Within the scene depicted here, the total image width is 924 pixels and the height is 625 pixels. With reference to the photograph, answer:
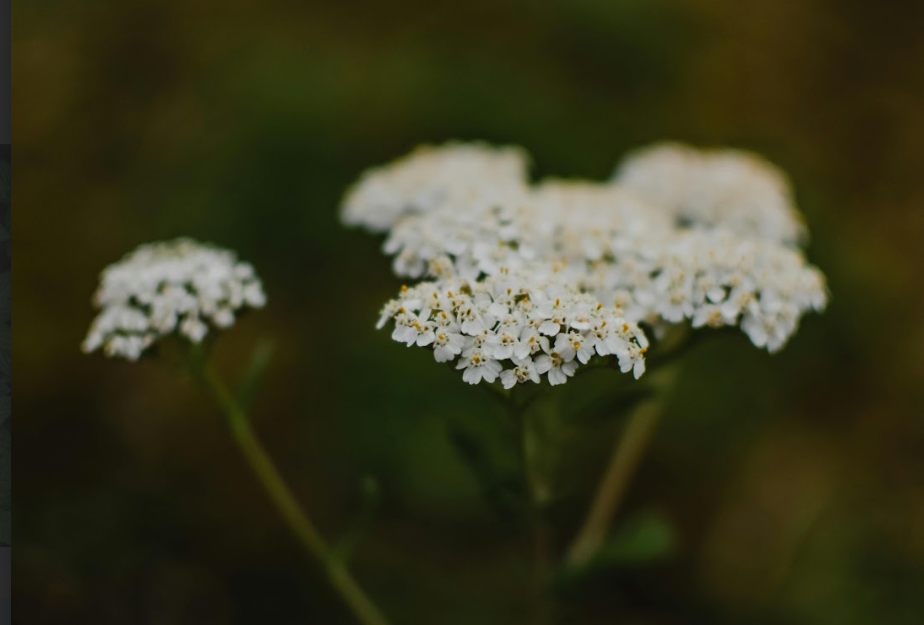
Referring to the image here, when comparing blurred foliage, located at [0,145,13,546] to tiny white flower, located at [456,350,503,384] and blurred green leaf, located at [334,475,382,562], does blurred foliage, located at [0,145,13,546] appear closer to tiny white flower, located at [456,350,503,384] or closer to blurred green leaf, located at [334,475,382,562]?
blurred green leaf, located at [334,475,382,562]

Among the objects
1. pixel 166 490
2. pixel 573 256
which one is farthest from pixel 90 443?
pixel 573 256

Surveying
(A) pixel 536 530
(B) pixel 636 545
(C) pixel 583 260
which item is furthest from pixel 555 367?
(B) pixel 636 545

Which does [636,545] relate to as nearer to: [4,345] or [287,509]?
[287,509]

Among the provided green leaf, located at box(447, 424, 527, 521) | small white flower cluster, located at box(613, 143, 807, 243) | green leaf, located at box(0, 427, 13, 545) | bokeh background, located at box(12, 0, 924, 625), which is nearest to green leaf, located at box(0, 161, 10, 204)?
green leaf, located at box(0, 427, 13, 545)

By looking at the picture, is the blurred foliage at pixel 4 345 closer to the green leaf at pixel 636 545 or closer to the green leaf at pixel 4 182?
the green leaf at pixel 4 182

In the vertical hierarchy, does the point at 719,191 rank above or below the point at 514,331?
above
